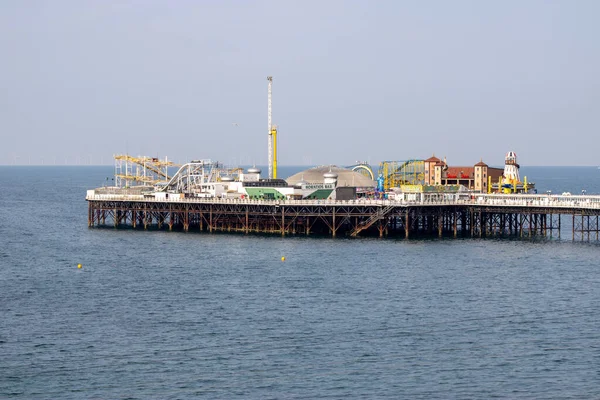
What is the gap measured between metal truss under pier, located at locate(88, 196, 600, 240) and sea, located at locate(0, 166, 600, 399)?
1243 cm

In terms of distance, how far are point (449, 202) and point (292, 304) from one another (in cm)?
5524

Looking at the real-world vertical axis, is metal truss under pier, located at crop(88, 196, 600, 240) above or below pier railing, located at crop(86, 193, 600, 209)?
below

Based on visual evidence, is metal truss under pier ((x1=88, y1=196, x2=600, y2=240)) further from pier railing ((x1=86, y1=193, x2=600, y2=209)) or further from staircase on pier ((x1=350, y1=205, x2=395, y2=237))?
pier railing ((x1=86, y1=193, x2=600, y2=209))

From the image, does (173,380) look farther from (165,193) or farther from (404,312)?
(165,193)

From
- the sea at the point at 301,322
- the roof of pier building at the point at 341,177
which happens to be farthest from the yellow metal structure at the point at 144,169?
the sea at the point at 301,322

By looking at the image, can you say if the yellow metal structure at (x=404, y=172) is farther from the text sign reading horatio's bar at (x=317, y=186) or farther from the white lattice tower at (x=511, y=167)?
the text sign reading horatio's bar at (x=317, y=186)

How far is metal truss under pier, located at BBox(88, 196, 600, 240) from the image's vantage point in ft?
395

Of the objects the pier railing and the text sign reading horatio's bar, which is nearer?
the pier railing

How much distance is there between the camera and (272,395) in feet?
169

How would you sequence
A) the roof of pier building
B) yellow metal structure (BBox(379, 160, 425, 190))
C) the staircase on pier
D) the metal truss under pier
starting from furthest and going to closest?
yellow metal structure (BBox(379, 160, 425, 190))
the roof of pier building
the metal truss under pier
the staircase on pier

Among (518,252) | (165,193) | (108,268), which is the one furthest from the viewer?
(165,193)

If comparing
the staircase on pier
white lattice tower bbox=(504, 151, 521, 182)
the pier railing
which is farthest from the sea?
white lattice tower bbox=(504, 151, 521, 182)

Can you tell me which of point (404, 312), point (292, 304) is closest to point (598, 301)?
point (404, 312)

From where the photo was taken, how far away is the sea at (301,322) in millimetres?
53688
